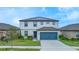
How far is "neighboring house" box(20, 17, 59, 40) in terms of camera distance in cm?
714

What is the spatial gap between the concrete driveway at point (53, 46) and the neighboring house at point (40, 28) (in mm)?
114

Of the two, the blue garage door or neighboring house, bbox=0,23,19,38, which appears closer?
neighboring house, bbox=0,23,19,38

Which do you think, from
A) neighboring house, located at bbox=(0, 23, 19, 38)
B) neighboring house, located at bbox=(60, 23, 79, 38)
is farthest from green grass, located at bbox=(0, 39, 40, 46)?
neighboring house, located at bbox=(60, 23, 79, 38)

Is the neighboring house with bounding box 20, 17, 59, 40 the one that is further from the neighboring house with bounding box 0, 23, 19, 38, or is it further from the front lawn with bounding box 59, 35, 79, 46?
the neighboring house with bounding box 0, 23, 19, 38

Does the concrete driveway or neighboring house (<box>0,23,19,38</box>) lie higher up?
neighboring house (<box>0,23,19,38</box>)

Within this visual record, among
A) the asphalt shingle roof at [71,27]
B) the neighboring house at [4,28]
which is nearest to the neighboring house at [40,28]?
the asphalt shingle roof at [71,27]

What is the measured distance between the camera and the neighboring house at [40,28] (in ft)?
23.4

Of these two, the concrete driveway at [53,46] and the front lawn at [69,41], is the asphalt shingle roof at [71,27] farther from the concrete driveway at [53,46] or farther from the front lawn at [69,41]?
the concrete driveway at [53,46]

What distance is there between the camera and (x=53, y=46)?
7.17m

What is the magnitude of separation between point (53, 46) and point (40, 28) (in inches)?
23.8

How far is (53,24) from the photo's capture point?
7.14m

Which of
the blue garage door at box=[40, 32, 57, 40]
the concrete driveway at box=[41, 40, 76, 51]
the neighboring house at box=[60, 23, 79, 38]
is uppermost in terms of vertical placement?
the neighboring house at box=[60, 23, 79, 38]

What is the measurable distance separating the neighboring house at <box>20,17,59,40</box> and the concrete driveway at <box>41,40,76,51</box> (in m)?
0.11
